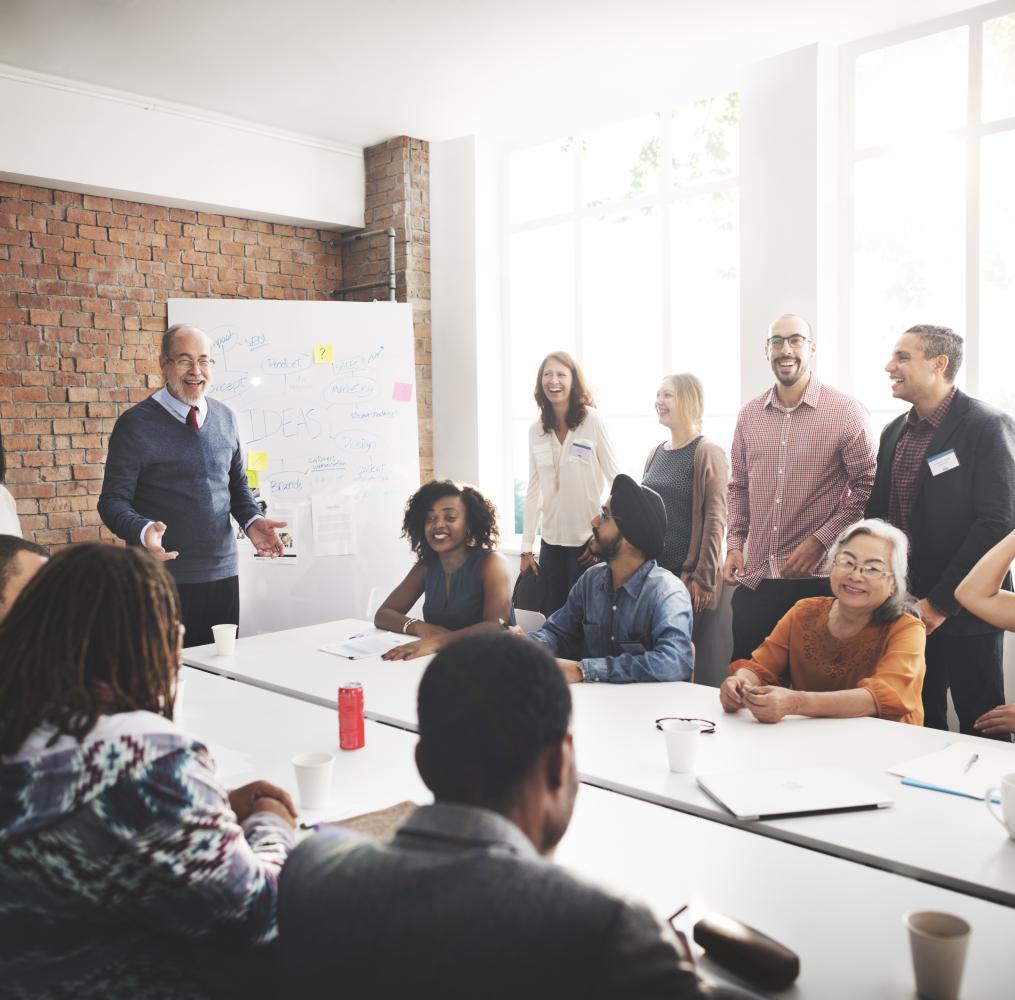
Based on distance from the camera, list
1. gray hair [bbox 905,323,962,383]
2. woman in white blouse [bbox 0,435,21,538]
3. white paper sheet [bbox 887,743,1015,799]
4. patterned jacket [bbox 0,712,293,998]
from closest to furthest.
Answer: patterned jacket [bbox 0,712,293,998]
white paper sheet [bbox 887,743,1015,799]
woman in white blouse [bbox 0,435,21,538]
gray hair [bbox 905,323,962,383]

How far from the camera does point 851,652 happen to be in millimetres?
2477

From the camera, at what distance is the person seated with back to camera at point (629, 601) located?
2.72 metres

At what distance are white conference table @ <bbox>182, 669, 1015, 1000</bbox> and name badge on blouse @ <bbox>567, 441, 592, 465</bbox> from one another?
105 inches

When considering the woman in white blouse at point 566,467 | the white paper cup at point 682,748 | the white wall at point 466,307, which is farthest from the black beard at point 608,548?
the white wall at point 466,307

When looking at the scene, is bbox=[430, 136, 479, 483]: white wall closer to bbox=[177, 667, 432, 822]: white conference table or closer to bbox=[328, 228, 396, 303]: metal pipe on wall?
bbox=[328, 228, 396, 303]: metal pipe on wall

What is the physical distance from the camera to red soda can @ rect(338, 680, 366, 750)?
2.08 meters

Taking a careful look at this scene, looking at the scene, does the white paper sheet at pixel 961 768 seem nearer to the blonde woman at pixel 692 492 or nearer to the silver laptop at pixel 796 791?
the silver laptop at pixel 796 791

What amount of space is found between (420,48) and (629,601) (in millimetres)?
3008

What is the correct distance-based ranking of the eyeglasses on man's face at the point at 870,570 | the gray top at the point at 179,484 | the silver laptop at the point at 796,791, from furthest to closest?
the gray top at the point at 179,484 < the eyeglasses on man's face at the point at 870,570 < the silver laptop at the point at 796,791

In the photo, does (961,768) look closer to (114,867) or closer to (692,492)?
(114,867)

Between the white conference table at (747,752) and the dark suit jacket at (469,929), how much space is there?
915 mm

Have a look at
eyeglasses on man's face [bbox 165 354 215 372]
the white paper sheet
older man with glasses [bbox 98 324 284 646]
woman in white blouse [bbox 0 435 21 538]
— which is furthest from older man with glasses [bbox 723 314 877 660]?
woman in white blouse [bbox 0 435 21 538]

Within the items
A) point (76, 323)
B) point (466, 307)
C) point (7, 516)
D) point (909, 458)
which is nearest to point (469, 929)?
point (7, 516)

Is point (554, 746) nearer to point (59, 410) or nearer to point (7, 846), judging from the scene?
point (7, 846)
